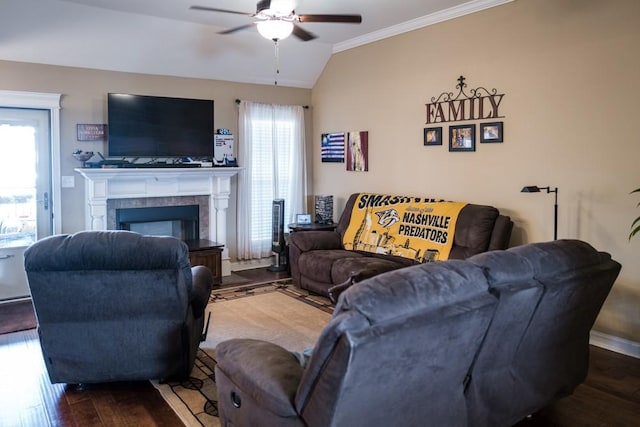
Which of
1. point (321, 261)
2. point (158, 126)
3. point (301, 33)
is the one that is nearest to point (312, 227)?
point (321, 261)

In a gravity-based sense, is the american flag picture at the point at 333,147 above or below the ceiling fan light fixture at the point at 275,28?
below

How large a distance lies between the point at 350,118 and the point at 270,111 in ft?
3.60

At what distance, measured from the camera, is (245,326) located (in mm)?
4508

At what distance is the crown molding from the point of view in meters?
4.85

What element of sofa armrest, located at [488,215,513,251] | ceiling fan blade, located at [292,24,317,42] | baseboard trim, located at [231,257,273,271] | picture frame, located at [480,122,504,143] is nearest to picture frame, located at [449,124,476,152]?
picture frame, located at [480,122,504,143]

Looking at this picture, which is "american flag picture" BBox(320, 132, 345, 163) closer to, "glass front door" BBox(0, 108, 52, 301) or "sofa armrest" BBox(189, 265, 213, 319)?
"glass front door" BBox(0, 108, 52, 301)

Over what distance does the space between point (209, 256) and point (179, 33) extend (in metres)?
2.50

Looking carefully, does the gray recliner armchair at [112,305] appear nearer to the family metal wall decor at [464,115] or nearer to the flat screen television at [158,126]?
the flat screen television at [158,126]

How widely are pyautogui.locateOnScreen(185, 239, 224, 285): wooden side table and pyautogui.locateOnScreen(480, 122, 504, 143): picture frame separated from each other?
3101 mm

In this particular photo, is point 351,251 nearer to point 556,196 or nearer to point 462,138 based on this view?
point 462,138

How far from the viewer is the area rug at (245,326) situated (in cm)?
310

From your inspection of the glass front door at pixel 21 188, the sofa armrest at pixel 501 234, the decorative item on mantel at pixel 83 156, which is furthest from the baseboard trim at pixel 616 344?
the glass front door at pixel 21 188

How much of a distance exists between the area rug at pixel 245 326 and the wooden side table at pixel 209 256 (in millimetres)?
247

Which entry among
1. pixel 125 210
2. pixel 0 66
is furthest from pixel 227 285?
pixel 0 66
